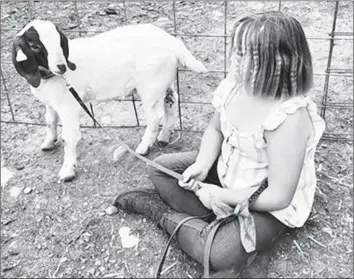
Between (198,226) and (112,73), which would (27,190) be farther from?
(198,226)

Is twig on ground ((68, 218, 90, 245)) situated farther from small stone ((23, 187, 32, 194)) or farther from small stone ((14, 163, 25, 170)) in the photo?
small stone ((14, 163, 25, 170))

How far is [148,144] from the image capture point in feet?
7.18

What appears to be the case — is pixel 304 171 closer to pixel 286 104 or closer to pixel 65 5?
pixel 286 104

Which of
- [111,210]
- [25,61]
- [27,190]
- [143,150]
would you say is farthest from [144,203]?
[25,61]

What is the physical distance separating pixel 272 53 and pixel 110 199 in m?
0.84

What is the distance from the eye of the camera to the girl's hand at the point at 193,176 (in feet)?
5.57

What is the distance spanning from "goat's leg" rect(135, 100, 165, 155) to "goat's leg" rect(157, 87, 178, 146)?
0.12 ft

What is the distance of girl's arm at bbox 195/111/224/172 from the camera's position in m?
1.75

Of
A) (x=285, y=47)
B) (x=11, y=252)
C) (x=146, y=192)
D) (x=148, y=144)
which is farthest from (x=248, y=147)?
→ (x=11, y=252)

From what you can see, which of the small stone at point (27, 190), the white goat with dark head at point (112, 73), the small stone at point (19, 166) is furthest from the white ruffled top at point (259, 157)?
the small stone at point (19, 166)

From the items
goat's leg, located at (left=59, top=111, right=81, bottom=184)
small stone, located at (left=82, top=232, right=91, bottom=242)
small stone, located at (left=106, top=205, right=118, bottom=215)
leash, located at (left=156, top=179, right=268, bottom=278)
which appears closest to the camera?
leash, located at (left=156, top=179, right=268, bottom=278)

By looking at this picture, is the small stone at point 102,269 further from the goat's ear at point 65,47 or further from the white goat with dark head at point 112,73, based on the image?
the goat's ear at point 65,47

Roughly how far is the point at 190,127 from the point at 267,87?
0.90 meters

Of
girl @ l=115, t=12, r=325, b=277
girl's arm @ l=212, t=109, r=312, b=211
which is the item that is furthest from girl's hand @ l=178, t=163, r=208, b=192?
girl's arm @ l=212, t=109, r=312, b=211
